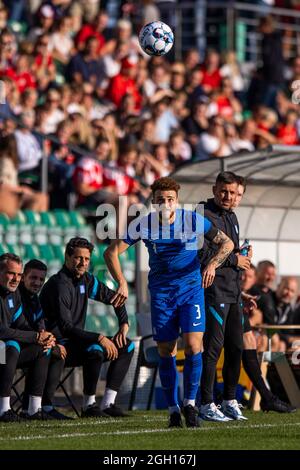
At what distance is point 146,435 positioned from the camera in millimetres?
9820

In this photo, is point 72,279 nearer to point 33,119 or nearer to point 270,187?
point 270,187

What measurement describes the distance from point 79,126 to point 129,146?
0.85 metres

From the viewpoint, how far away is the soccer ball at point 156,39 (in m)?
14.0

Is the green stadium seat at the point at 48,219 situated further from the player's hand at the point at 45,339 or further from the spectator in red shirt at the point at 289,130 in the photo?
the spectator in red shirt at the point at 289,130

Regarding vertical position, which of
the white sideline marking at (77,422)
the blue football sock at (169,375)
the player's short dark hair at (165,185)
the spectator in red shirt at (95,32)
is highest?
the spectator in red shirt at (95,32)

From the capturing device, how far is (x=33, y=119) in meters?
18.2

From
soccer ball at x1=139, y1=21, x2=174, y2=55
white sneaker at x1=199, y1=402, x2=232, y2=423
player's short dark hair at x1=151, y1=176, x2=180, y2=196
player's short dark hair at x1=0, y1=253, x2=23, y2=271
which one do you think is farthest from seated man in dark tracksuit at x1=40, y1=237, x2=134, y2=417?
soccer ball at x1=139, y1=21, x2=174, y2=55

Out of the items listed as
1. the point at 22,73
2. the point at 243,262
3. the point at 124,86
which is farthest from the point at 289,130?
the point at 243,262

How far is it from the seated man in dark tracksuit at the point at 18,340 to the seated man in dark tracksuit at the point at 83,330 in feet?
1.51

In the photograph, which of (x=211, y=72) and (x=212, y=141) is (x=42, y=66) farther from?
(x=211, y=72)

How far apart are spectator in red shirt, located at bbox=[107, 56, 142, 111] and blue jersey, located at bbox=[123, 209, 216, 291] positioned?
34.1 feet

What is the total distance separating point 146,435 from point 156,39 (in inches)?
216

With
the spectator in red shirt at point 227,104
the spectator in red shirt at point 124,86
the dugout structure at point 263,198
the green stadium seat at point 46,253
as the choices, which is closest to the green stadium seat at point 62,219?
the green stadium seat at point 46,253
